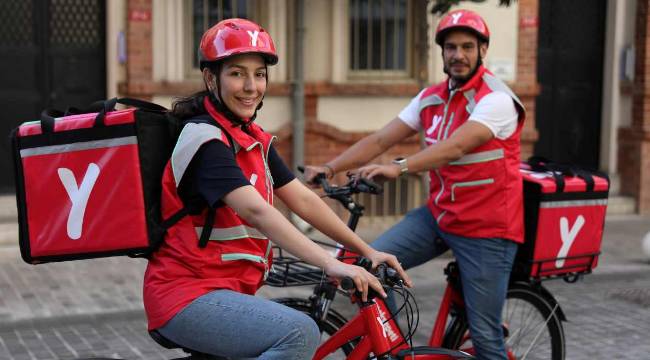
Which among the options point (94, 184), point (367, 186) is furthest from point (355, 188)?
point (94, 184)

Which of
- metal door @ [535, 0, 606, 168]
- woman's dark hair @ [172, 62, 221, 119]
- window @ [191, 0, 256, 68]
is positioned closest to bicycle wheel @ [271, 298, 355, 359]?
woman's dark hair @ [172, 62, 221, 119]

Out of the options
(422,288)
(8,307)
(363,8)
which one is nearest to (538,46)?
(363,8)

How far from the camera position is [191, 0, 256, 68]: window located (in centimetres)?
1127

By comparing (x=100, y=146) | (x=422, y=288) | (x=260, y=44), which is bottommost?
(x=422, y=288)

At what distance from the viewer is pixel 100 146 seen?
3420 mm

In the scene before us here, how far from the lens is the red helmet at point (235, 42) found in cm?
338

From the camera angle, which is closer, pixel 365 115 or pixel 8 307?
pixel 8 307

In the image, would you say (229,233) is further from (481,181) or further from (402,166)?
(481,181)

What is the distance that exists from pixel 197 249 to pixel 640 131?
10.5 metres

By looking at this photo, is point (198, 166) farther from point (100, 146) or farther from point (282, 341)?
point (282, 341)

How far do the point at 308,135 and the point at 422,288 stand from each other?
3.33m

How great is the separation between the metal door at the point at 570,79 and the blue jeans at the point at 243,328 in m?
10.3

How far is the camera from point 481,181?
15.2 feet

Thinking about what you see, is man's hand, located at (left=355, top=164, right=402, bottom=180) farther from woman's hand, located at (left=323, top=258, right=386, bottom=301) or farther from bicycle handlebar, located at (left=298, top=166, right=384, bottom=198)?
woman's hand, located at (left=323, top=258, right=386, bottom=301)
